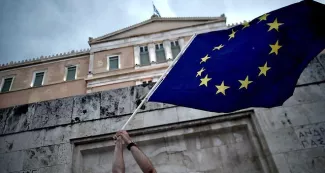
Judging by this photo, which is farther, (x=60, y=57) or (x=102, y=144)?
(x=60, y=57)

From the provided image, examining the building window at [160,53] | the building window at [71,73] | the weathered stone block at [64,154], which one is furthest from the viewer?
the building window at [71,73]

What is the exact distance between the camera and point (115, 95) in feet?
15.2

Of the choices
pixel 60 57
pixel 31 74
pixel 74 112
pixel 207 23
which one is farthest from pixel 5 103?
pixel 74 112

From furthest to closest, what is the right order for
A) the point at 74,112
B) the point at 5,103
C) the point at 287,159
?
the point at 5,103 → the point at 74,112 → the point at 287,159

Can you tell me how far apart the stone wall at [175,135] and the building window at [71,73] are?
855 inches

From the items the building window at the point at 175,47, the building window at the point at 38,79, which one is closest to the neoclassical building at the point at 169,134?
the building window at the point at 175,47

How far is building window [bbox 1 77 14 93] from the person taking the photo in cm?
2556

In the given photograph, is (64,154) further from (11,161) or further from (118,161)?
(118,161)

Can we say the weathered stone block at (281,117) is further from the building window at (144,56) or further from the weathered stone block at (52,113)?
the building window at (144,56)

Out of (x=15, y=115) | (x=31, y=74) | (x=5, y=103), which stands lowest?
(x=15, y=115)

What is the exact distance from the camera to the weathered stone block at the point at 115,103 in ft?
14.5

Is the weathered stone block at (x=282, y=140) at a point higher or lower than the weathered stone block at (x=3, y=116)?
lower

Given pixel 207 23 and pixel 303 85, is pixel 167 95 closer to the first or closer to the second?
pixel 303 85

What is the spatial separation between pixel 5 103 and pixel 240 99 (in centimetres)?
2728
